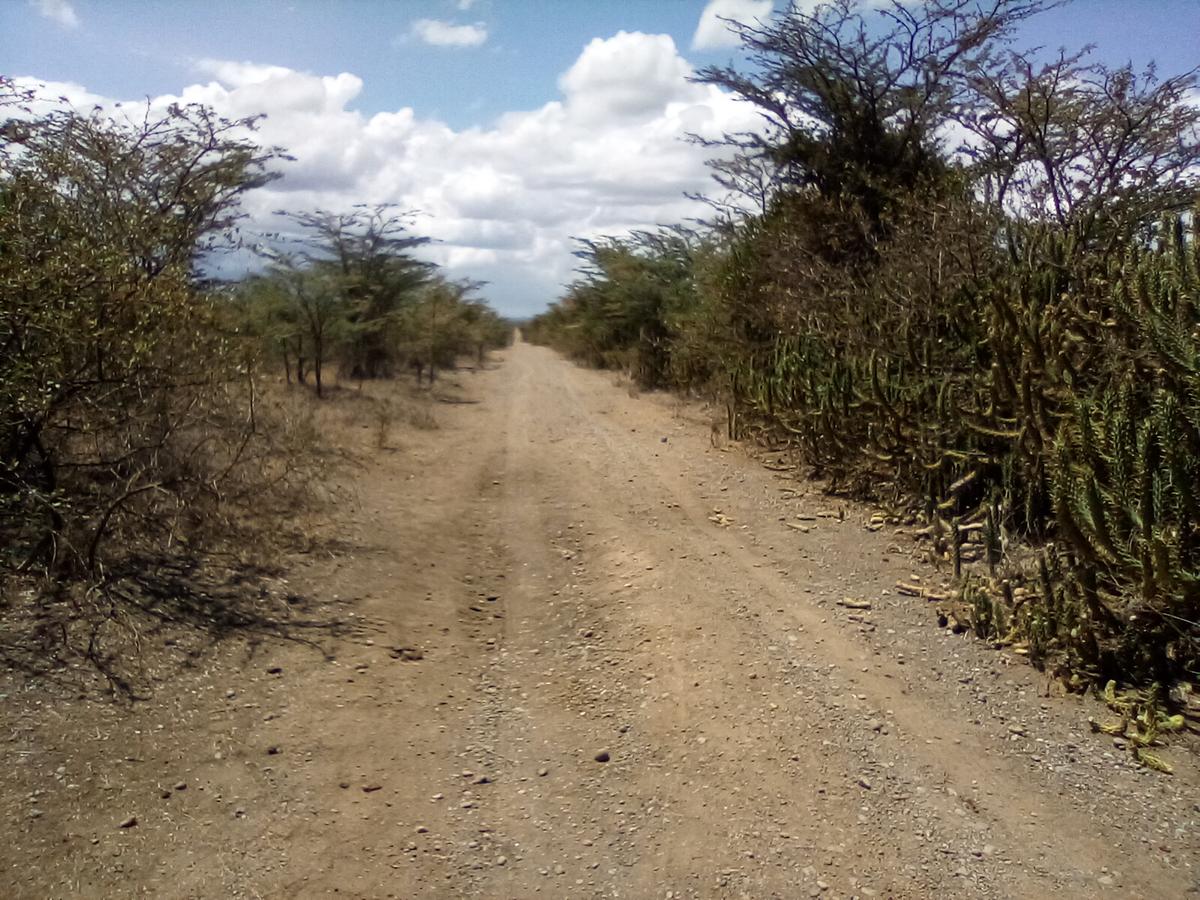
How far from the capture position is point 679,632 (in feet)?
20.3

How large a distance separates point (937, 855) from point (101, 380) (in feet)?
17.8

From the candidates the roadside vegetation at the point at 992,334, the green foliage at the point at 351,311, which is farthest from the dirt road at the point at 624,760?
the green foliage at the point at 351,311

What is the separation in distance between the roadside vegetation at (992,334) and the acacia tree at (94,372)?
5.40m

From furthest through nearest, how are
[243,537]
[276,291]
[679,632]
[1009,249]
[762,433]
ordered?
[276,291], [762,433], [1009,249], [243,537], [679,632]

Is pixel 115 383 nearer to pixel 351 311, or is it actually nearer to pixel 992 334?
pixel 992 334

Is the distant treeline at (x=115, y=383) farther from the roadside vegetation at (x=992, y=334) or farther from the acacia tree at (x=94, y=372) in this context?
the roadside vegetation at (x=992, y=334)

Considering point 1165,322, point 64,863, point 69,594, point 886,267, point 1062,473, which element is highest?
point 886,267

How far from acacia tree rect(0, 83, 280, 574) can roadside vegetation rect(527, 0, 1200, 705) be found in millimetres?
5398

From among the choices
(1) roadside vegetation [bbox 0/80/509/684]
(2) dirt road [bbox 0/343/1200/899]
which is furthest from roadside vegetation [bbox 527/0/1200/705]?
(1) roadside vegetation [bbox 0/80/509/684]

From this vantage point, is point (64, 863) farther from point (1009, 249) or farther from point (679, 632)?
point (1009, 249)

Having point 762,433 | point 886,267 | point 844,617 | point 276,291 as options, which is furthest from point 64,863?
point 276,291

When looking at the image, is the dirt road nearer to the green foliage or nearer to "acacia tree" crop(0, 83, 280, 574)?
"acacia tree" crop(0, 83, 280, 574)

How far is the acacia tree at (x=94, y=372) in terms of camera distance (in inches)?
224

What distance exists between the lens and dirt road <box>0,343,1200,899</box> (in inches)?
149
